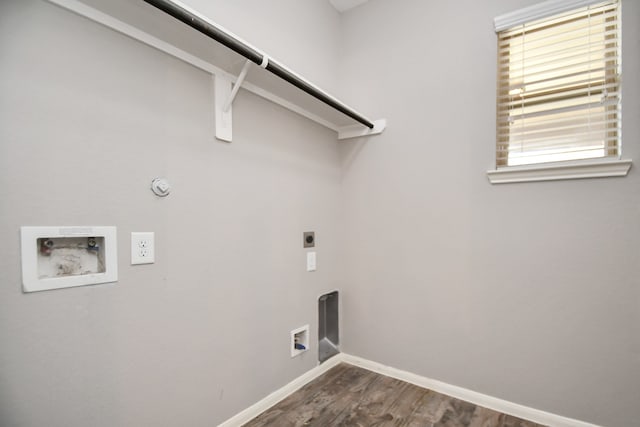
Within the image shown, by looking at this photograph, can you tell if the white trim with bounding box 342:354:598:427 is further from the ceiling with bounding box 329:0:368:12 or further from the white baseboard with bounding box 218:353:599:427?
the ceiling with bounding box 329:0:368:12

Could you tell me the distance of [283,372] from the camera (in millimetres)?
1755

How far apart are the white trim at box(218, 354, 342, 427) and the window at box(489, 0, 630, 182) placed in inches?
68.4

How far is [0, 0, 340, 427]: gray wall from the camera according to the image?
2.89 feet

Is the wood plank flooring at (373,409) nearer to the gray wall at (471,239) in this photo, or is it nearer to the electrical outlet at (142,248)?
the gray wall at (471,239)

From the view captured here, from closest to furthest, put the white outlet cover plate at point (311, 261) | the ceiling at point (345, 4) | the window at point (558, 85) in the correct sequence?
the window at point (558, 85)
the white outlet cover plate at point (311, 261)
the ceiling at point (345, 4)

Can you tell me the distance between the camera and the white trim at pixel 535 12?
1.48m

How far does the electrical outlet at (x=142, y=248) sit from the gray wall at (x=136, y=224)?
29mm

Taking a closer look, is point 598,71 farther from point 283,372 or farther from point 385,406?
point 283,372

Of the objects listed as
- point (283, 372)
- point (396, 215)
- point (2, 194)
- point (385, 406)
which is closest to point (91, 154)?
point (2, 194)

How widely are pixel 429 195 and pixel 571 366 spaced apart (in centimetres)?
116

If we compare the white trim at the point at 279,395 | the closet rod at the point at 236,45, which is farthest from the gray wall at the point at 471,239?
the closet rod at the point at 236,45

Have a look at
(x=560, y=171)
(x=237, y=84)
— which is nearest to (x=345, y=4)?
(x=237, y=84)

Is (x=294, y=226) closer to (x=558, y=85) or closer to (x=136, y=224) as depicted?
(x=136, y=224)

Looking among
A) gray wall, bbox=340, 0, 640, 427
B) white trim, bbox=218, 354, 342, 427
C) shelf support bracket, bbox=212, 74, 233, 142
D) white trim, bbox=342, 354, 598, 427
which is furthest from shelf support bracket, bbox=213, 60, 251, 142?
white trim, bbox=342, 354, 598, 427
